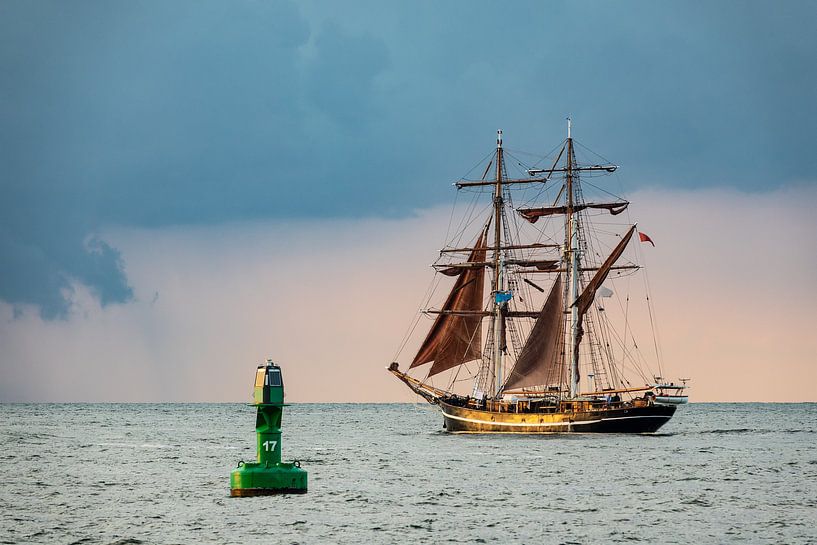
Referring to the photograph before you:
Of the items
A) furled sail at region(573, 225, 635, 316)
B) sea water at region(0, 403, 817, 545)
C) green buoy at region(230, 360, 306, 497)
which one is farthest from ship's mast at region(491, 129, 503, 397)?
green buoy at region(230, 360, 306, 497)

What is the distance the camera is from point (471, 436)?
9581 centimetres

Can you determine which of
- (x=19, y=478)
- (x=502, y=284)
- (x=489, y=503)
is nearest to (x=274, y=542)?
(x=489, y=503)

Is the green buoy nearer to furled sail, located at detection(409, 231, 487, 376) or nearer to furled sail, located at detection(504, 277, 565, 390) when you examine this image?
furled sail, located at detection(504, 277, 565, 390)

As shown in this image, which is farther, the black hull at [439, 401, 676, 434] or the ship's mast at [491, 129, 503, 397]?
the ship's mast at [491, 129, 503, 397]

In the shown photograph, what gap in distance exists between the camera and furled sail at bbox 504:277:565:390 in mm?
95312

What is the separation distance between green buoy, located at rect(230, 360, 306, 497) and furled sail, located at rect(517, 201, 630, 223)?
225 feet

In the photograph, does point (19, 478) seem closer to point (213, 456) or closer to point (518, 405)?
point (213, 456)

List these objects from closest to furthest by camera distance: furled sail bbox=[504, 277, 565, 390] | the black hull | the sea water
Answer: the sea water < the black hull < furled sail bbox=[504, 277, 565, 390]

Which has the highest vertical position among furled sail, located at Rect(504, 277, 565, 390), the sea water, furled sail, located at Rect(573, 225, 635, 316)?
furled sail, located at Rect(573, 225, 635, 316)

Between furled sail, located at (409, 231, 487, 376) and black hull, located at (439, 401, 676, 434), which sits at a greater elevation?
furled sail, located at (409, 231, 487, 376)

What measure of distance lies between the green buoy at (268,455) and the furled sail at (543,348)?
58.9 m

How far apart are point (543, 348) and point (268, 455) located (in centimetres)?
6089

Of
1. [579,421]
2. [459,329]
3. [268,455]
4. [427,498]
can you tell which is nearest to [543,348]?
[579,421]

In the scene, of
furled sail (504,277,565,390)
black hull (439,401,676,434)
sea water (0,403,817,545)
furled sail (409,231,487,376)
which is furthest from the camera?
furled sail (409,231,487,376)
